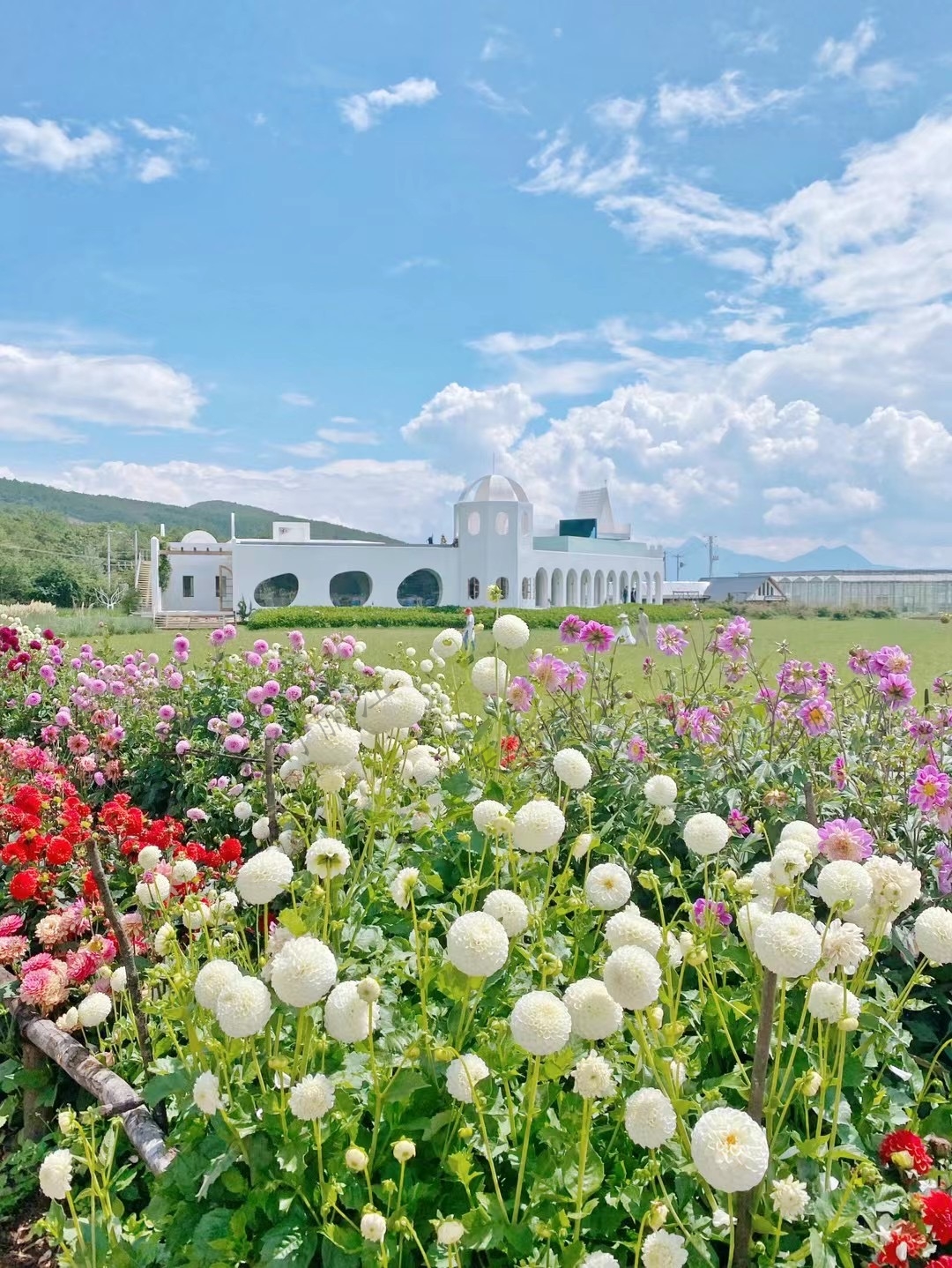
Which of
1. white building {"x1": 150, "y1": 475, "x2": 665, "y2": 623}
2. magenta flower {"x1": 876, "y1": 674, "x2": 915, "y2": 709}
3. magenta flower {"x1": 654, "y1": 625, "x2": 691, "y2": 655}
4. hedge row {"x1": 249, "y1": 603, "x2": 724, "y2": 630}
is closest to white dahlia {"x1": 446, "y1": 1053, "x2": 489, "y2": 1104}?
magenta flower {"x1": 876, "y1": 674, "x2": 915, "y2": 709}

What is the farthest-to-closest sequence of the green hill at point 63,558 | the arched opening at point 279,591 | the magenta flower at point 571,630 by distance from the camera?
the green hill at point 63,558, the arched opening at point 279,591, the magenta flower at point 571,630

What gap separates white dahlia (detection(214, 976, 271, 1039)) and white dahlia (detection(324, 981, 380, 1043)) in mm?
103

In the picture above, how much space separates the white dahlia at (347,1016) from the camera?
50.9 inches

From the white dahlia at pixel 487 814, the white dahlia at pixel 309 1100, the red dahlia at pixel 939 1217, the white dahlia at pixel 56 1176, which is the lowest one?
the white dahlia at pixel 56 1176

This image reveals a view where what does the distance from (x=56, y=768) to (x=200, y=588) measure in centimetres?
3527

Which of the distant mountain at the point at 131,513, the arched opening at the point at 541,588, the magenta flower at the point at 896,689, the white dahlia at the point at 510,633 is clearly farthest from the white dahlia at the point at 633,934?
the distant mountain at the point at 131,513

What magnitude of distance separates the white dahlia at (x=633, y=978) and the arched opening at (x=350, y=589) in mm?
34732

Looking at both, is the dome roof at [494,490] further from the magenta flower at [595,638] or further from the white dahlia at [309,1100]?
the white dahlia at [309,1100]

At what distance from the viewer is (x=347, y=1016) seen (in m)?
1.29

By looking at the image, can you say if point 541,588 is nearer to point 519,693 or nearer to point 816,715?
point 816,715

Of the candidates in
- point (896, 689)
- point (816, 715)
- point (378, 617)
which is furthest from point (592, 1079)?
point (378, 617)

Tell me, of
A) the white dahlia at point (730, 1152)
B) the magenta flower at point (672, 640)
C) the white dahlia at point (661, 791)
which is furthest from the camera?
the magenta flower at point (672, 640)

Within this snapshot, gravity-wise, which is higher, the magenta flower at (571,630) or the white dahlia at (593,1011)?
the magenta flower at (571,630)

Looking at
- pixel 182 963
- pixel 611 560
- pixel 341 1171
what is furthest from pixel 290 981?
pixel 611 560
